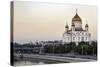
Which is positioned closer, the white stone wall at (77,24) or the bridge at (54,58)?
the bridge at (54,58)

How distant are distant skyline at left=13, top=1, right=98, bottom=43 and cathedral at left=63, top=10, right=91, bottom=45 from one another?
0.17 ft

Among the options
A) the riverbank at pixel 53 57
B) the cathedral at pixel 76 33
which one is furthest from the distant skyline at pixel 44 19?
the riverbank at pixel 53 57

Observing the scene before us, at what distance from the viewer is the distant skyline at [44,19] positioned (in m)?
2.49

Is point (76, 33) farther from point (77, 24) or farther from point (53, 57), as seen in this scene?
point (53, 57)

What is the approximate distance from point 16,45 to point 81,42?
95 centimetres

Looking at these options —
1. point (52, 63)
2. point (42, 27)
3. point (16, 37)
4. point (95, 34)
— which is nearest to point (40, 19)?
point (42, 27)

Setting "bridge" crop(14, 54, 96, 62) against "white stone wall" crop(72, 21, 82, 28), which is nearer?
"bridge" crop(14, 54, 96, 62)

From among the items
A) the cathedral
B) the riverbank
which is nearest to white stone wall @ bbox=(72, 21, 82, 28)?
the cathedral

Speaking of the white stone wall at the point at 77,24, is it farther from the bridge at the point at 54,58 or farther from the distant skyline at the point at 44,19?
the bridge at the point at 54,58

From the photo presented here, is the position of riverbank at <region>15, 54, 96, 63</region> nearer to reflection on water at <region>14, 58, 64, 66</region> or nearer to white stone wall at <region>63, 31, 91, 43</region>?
reflection on water at <region>14, 58, 64, 66</region>

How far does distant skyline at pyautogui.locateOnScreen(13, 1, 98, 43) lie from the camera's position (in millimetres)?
2492

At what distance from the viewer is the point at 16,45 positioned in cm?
248

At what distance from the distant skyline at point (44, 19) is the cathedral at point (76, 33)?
0.17 feet
